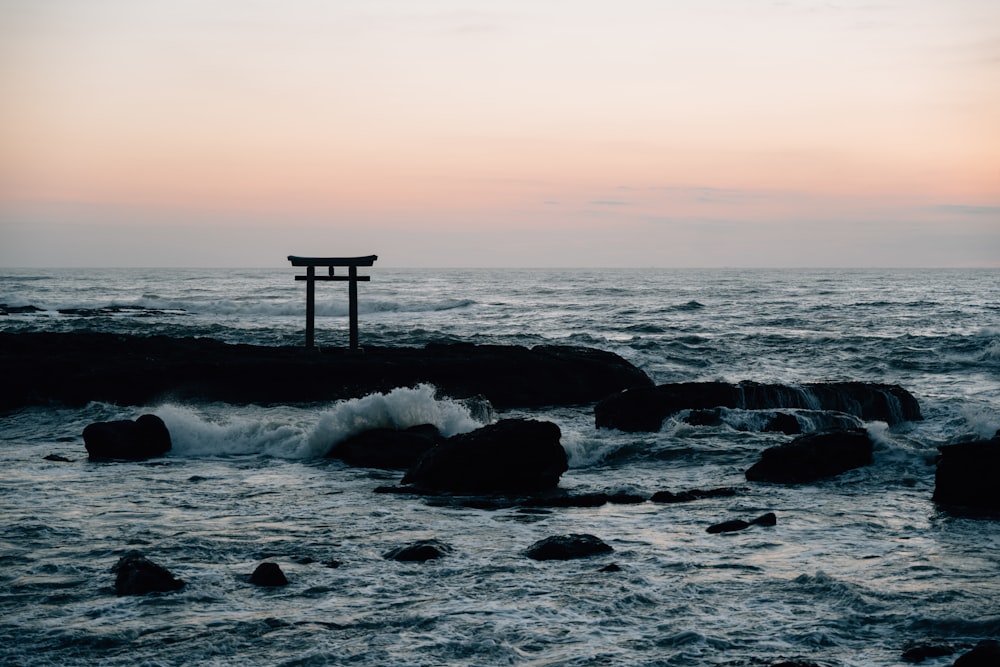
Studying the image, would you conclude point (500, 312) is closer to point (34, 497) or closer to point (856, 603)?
point (34, 497)

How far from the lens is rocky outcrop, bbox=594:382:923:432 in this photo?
61.6 feet

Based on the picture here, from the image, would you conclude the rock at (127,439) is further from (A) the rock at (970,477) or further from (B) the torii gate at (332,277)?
(A) the rock at (970,477)

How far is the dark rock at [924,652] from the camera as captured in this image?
695 centimetres

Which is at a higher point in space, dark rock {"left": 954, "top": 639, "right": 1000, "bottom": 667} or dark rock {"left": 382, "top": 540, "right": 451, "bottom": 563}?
dark rock {"left": 954, "top": 639, "right": 1000, "bottom": 667}

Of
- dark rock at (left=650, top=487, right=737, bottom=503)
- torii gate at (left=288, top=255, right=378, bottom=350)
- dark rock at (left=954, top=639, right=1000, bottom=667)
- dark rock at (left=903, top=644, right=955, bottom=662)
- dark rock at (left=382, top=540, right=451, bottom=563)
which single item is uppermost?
torii gate at (left=288, top=255, right=378, bottom=350)

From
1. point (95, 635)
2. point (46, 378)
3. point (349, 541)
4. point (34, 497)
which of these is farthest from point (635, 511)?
point (46, 378)

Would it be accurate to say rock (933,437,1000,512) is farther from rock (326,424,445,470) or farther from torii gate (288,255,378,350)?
torii gate (288,255,378,350)

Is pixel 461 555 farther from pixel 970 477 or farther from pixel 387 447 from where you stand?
pixel 970 477

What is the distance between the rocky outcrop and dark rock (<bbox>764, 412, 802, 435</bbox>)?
3.88ft

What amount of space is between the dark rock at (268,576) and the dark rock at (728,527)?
15.5 ft

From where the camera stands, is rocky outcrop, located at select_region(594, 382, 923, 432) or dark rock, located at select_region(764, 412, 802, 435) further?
rocky outcrop, located at select_region(594, 382, 923, 432)

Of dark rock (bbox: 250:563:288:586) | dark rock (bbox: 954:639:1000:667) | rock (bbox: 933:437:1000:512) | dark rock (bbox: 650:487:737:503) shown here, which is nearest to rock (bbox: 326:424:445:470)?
dark rock (bbox: 650:487:737:503)

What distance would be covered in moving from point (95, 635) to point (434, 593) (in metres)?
2.77

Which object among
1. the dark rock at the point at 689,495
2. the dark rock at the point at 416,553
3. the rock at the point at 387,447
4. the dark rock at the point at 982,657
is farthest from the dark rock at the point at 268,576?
the rock at the point at 387,447
